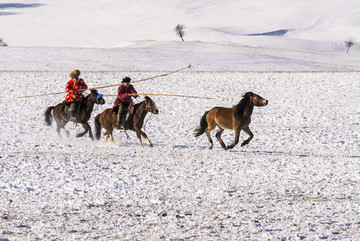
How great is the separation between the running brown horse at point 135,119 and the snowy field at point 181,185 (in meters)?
0.45

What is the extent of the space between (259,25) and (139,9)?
32.6 metres

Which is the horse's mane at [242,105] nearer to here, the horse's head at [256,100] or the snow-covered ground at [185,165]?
the horse's head at [256,100]

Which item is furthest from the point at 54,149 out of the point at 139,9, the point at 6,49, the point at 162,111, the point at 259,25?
the point at 139,9

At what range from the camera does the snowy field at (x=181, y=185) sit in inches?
294

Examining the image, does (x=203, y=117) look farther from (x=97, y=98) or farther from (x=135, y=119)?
(x=97, y=98)

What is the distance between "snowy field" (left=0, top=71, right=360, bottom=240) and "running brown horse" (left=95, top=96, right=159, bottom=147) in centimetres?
45

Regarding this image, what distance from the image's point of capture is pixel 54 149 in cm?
1446

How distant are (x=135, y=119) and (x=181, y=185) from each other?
552 centimetres

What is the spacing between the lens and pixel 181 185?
9992mm

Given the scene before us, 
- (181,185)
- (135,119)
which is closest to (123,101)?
(135,119)

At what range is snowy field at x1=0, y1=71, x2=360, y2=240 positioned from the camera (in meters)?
7.47

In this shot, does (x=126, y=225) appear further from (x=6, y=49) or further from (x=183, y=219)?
(x=6, y=49)

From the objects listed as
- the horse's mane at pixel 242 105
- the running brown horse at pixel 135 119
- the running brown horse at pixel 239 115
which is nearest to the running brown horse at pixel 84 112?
the running brown horse at pixel 135 119

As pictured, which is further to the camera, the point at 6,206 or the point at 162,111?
the point at 162,111
